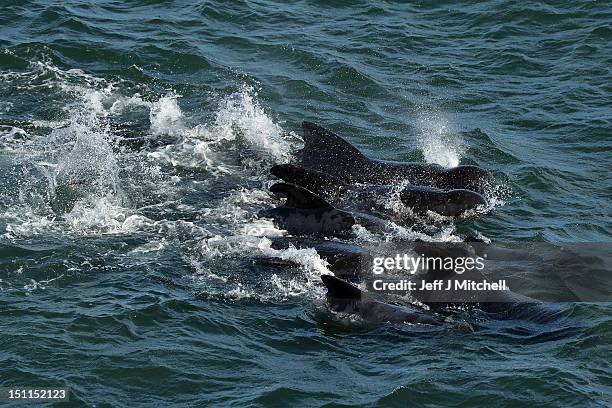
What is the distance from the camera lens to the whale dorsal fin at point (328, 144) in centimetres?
1742

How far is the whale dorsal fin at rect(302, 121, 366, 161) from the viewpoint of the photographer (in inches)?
686

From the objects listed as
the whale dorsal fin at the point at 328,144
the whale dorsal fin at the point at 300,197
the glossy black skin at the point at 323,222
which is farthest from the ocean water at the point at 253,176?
the whale dorsal fin at the point at 328,144

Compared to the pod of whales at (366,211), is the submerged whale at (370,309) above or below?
below

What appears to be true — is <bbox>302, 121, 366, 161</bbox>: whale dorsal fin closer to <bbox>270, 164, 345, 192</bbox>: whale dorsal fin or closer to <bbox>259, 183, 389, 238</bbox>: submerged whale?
<bbox>270, 164, 345, 192</bbox>: whale dorsal fin

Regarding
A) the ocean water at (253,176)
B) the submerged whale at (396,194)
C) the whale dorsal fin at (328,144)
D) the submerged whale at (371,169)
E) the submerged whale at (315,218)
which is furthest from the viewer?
the whale dorsal fin at (328,144)

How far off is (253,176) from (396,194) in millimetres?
2594

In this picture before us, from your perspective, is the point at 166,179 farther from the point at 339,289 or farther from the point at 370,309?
the point at 370,309

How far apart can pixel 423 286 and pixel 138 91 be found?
31.3 ft

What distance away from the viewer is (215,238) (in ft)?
49.2

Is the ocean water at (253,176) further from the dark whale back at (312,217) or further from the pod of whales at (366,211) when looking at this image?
the dark whale back at (312,217)

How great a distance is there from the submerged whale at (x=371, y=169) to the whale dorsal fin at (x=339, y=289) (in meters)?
4.52

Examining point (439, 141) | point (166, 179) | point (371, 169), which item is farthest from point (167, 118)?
point (439, 141)

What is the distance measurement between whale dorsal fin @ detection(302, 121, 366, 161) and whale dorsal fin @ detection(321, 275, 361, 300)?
4862mm

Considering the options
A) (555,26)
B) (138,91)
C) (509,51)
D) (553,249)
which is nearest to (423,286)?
(553,249)
